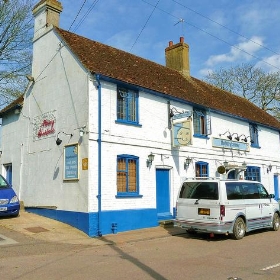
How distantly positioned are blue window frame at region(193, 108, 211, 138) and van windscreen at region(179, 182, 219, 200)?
596cm

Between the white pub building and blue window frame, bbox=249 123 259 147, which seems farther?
blue window frame, bbox=249 123 259 147

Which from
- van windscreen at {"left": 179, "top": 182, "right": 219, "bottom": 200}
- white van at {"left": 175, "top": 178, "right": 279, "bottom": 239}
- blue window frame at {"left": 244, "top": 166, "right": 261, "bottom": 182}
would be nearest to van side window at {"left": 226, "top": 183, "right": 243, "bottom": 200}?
white van at {"left": 175, "top": 178, "right": 279, "bottom": 239}

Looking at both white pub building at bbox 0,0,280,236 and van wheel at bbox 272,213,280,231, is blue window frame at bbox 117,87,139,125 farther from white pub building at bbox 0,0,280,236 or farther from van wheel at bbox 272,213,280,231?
van wheel at bbox 272,213,280,231

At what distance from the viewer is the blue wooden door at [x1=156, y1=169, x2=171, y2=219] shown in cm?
1529

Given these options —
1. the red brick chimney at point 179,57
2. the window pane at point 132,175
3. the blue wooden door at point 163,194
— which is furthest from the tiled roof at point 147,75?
the blue wooden door at point 163,194

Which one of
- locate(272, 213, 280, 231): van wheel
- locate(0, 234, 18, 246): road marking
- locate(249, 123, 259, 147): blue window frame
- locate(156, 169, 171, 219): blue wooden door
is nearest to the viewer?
locate(0, 234, 18, 246): road marking

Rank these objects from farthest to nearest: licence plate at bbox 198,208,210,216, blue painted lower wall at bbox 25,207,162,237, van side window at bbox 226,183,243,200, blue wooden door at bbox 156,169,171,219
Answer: blue wooden door at bbox 156,169,171,219 < blue painted lower wall at bbox 25,207,162,237 < van side window at bbox 226,183,243,200 < licence plate at bbox 198,208,210,216

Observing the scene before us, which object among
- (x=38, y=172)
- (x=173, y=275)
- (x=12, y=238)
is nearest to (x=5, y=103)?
(x=38, y=172)

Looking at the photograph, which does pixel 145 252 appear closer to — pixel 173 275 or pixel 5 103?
pixel 173 275

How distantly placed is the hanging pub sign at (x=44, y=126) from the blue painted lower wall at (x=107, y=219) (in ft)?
10.7

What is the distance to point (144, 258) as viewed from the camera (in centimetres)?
865

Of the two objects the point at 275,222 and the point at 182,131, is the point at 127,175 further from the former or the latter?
the point at 275,222

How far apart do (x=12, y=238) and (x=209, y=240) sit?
6.30 metres

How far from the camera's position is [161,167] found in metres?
15.5
